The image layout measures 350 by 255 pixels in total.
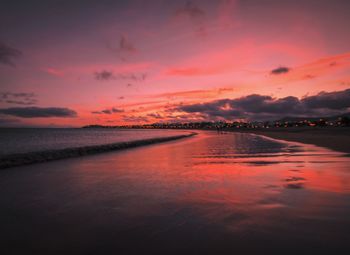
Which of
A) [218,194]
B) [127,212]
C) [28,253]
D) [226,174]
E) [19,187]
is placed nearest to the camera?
[28,253]

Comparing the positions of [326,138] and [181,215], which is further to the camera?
[326,138]

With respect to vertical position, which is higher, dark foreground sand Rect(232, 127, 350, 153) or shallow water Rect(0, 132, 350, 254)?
shallow water Rect(0, 132, 350, 254)

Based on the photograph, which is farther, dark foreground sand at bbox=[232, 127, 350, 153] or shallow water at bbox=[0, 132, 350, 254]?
dark foreground sand at bbox=[232, 127, 350, 153]

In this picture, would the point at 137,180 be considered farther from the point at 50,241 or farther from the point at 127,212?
the point at 50,241

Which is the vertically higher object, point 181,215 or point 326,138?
point 181,215

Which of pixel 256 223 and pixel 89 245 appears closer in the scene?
pixel 89 245

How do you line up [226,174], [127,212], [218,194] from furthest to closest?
[226,174], [218,194], [127,212]

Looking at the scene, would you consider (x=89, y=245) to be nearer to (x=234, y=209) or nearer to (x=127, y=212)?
(x=127, y=212)

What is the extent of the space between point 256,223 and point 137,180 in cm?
614

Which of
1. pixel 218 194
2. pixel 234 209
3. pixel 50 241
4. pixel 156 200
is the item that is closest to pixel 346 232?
pixel 234 209

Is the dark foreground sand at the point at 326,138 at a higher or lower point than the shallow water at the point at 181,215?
lower

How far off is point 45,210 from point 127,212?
231 centimetres

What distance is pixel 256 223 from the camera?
516cm

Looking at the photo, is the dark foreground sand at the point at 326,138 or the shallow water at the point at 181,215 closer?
the shallow water at the point at 181,215
